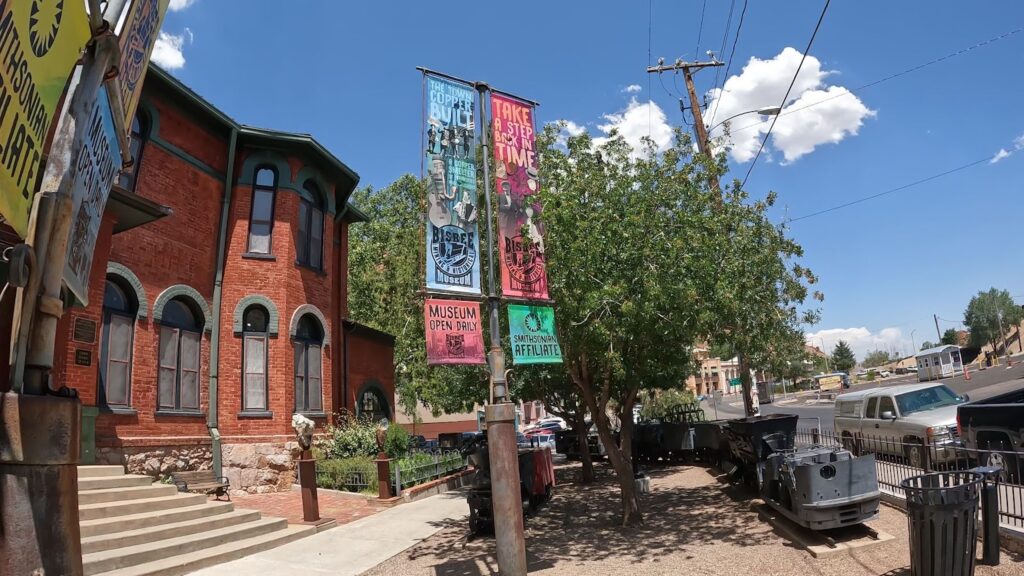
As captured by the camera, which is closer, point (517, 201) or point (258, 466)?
point (517, 201)

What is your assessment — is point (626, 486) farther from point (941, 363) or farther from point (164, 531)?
point (941, 363)

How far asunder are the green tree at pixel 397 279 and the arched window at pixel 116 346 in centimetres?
766

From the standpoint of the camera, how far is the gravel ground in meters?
7.67

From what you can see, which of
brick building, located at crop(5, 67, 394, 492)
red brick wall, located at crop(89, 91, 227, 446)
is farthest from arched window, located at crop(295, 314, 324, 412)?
red brick wall, located at crop(89, 91, 227, 446)

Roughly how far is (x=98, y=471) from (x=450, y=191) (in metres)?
7.78

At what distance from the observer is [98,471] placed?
10.4 meters

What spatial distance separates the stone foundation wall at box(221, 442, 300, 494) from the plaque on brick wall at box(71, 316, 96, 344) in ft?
15.3

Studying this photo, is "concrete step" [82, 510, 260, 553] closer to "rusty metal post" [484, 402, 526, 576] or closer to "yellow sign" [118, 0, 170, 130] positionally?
"rusty metal post" [484, 402, 526, 576]

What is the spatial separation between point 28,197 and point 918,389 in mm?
15742

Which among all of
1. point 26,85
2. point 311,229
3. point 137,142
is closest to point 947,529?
point 26,85

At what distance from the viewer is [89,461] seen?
1084 centimetres

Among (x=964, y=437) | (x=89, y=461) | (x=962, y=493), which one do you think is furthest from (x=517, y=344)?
(x=89, y=461)

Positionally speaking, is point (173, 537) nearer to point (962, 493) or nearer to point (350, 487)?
point (350, 487)


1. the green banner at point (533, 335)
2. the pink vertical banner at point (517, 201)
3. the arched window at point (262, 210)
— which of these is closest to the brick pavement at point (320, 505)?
the arched window at point (262, 210)
